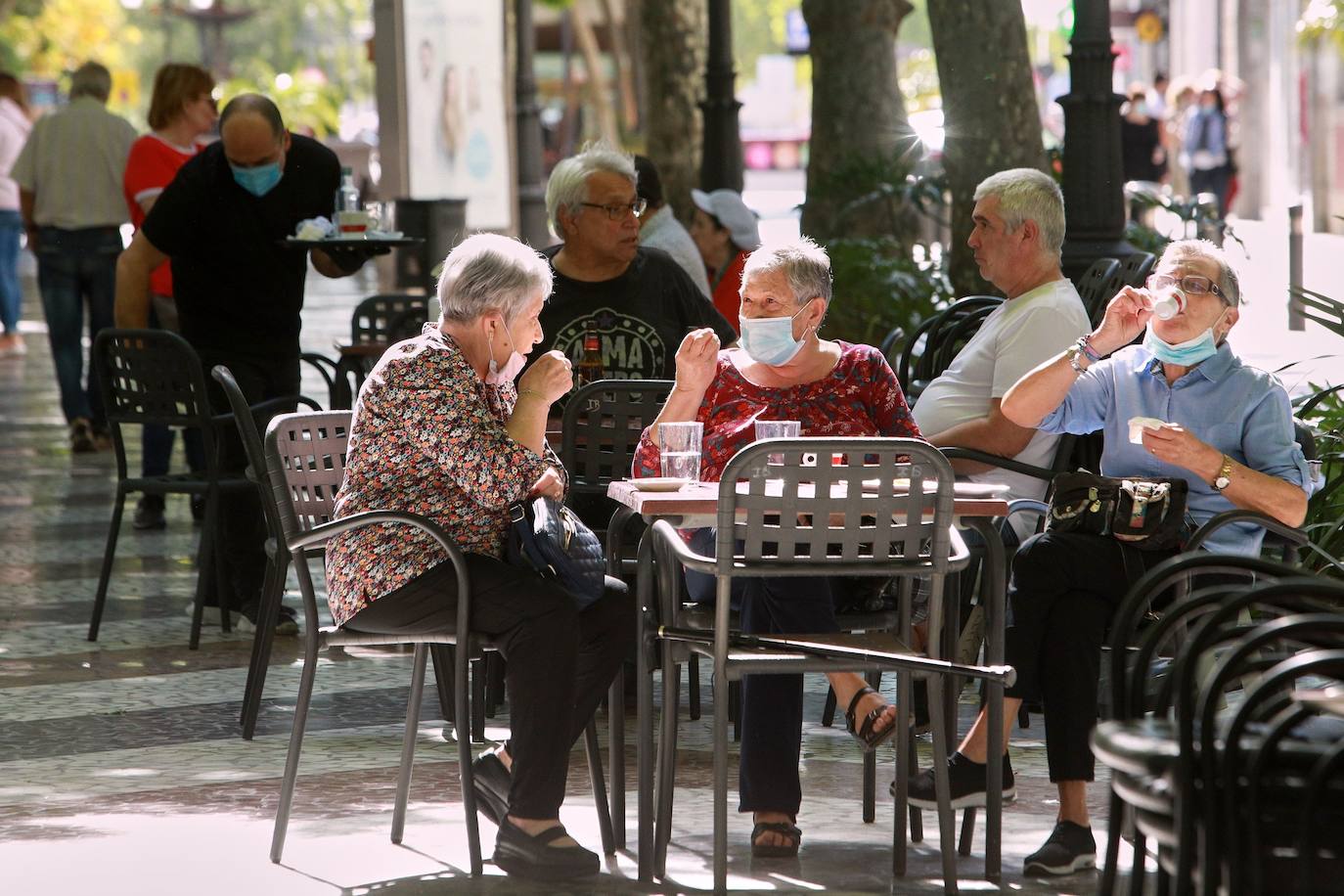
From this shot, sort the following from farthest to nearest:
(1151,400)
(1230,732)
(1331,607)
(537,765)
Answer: (1151,400) < (537,765) < (1331,607) < (1230,732)

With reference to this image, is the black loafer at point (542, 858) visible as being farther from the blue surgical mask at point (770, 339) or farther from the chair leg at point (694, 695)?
the chair leg at point (694, 695)

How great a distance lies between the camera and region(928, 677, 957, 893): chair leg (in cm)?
461

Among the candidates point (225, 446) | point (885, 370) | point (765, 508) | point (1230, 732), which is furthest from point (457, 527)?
point (225, 446)

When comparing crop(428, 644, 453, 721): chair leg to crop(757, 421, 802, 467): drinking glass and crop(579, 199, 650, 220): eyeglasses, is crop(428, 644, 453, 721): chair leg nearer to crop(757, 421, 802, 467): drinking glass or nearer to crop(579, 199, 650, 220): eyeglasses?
crop(757, 421, 802, 467): drinking glass

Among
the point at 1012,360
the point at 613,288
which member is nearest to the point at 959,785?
the point at 1012,360

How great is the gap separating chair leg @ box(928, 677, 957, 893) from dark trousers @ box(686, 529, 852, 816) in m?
0.40

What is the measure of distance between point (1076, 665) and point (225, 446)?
380cm

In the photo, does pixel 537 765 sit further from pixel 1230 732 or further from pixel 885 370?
pixel 1230 732

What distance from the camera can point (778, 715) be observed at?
496cm

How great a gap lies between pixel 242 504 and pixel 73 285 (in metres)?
5.79

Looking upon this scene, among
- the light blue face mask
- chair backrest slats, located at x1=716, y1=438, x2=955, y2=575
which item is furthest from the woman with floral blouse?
the light blue face mask

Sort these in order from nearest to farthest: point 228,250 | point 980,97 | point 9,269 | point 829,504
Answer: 1. point 829,504
2. point 228,250
3. point 980,97
4. point 9,269

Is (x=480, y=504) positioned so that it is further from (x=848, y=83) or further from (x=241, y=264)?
(x=848, y=83)

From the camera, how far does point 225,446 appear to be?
7.59 m
